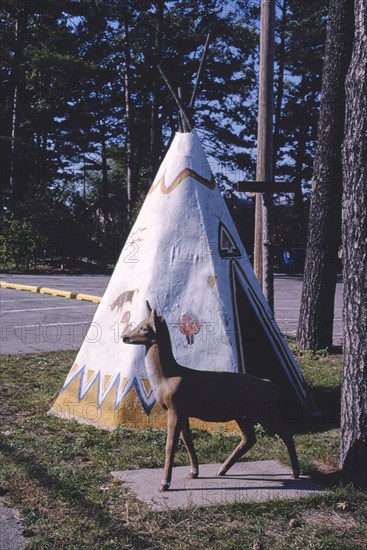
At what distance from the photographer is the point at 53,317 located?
1412 centimetres

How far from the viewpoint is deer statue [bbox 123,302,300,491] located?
Result: 4.91 metres

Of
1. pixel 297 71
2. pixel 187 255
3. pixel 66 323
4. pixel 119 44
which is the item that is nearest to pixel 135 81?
pixel 119 44

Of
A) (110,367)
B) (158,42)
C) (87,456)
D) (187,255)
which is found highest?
(158,42)

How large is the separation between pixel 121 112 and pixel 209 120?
6.41m

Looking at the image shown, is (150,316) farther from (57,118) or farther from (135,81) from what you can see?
(57,118)

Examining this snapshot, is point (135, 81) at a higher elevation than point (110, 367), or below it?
higher

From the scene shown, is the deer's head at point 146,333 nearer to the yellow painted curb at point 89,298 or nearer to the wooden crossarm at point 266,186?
the wooden crossarm at point 266,186

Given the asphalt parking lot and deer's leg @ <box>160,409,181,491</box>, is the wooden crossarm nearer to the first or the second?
deer's leg @ <box>160,409,181,491</box>

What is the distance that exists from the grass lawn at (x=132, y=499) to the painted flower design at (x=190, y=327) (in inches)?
33.9

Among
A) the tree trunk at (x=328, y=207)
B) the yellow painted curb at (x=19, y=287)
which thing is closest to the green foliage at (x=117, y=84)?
the yellow painted curb at (x=19, y=287)

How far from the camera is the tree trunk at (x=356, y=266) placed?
488 cm

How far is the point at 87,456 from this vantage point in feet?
18.7

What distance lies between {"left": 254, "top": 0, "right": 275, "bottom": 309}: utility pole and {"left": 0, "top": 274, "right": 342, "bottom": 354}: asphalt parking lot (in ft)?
7.20

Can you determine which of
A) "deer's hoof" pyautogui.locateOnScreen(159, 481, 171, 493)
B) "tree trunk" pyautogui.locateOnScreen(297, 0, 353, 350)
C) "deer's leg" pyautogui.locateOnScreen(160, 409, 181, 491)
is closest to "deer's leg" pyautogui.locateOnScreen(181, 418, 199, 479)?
"deer's leg" pyautogui.locateOnScreen(160, 409, 181, 491)
